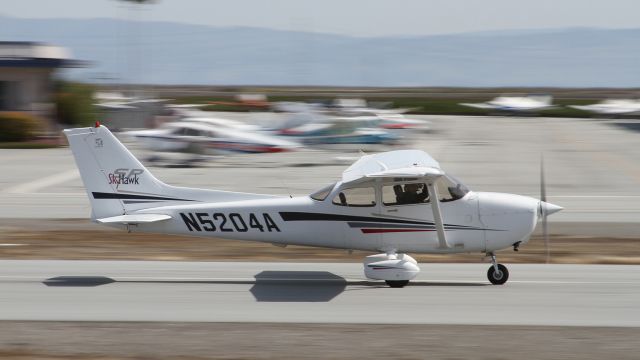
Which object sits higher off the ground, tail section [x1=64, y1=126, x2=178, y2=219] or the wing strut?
tail section [x1=64, y1=126, x2=178, y2=219]

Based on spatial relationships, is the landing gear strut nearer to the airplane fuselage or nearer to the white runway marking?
the airplane fuselage

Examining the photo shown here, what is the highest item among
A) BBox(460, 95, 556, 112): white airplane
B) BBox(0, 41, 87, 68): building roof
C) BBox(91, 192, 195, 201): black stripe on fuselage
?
BBox(0, 41, 87, 68): building roof

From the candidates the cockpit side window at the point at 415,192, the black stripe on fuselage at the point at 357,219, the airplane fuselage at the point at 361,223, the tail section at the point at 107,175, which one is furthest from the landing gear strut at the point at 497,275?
the tail section at the point at 107,175

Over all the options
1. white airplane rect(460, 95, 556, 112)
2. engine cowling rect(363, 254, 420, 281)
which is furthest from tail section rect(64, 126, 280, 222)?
white airplane rect(460, 95, 556, 112)

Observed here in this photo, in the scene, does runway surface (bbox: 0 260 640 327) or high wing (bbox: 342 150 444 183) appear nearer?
runway surface (bbox: 0 260 640 327)

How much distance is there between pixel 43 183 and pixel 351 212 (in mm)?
19480

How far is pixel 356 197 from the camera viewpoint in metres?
14.9

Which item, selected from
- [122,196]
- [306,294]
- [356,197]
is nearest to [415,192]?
[356,197]

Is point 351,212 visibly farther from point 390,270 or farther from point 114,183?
point 114,183

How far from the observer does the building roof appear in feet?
159

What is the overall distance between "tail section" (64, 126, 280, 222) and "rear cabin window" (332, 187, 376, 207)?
4.56 ft

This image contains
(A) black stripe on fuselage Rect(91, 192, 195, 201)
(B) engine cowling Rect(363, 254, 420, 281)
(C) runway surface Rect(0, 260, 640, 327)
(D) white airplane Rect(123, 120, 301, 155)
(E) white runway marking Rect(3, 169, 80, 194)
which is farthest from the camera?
(D) white airplane Rect(123, 120, 301, 155)

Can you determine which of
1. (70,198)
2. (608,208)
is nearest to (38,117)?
(70,198)

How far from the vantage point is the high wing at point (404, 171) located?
14141mm
